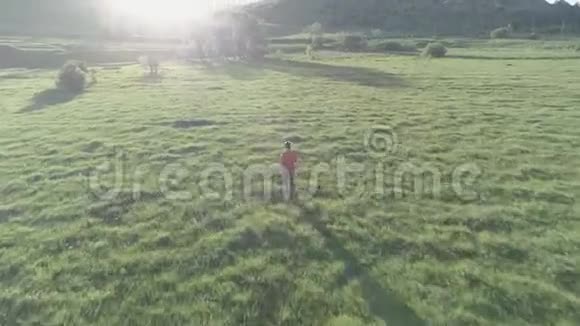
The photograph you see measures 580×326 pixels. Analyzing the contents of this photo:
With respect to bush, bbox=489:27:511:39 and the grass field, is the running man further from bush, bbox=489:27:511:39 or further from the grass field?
bush, bbox=489:27:511:39

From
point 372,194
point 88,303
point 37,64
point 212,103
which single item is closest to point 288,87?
point 212,103

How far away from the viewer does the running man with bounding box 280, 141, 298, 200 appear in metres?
14.3

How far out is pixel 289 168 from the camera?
14609 millimetres

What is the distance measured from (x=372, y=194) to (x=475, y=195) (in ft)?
12.5

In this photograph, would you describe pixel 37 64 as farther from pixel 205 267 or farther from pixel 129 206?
pixel 205 267

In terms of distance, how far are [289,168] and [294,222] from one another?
2.26 meters

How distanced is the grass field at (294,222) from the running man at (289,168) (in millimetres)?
477

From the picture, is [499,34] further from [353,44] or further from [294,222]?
[294,222]

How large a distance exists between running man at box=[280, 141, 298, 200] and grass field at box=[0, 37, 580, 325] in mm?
477

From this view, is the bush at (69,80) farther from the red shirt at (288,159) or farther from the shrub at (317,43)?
the shrub at (317,43)

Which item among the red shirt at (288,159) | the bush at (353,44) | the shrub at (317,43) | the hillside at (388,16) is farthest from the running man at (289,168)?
the hillside at (388,16)

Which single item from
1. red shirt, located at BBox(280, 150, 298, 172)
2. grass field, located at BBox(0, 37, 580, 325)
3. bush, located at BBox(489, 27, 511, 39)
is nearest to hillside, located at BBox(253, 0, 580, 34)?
bush, located at BBox(489, 27, 511, 39)

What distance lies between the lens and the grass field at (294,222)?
9391 millimetres

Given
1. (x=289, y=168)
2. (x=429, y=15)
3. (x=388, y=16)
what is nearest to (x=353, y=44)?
(x=289, y=168)
